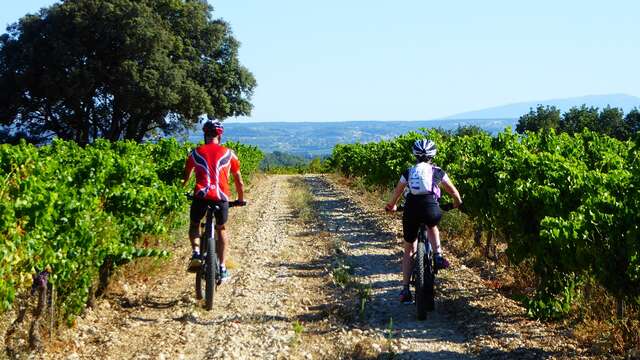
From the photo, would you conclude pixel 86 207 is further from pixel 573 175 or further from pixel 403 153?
pixel 403 153

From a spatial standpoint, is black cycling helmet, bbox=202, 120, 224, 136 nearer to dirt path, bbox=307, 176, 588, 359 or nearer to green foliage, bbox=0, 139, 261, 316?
green foliage, bbox=0, 139, 261, 316

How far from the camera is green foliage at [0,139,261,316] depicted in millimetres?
4820

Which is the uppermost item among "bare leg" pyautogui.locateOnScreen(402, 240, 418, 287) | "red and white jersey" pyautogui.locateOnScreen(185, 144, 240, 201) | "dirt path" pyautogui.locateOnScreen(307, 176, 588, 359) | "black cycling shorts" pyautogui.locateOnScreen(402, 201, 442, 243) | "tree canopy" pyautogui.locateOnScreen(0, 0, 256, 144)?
"tree canopy" pyautogui.locateOnScreen(0, 0, 256, 144)

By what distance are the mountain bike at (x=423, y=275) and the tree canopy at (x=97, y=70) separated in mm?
30750

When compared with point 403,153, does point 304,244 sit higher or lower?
lower

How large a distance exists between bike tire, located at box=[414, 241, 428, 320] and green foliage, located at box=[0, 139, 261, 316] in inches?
117

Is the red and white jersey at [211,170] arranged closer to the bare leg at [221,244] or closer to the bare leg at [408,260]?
the bare leg at [221,244]

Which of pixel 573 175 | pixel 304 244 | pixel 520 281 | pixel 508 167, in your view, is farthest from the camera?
pixel 304 244

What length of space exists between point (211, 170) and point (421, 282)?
9.13 feet

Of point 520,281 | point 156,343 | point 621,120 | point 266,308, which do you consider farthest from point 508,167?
point 621,120

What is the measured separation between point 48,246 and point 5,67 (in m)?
35.9

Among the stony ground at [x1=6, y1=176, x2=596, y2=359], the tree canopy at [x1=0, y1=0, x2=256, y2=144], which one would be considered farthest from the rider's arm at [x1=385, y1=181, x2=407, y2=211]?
the tree canopy at [x1=0, y1=0, x2=256, y2=144]

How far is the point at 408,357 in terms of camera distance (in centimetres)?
608

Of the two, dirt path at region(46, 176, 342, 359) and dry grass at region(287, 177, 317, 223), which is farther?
dry grass at region(287, 177, 317, 223)
